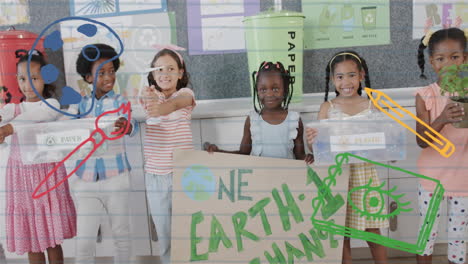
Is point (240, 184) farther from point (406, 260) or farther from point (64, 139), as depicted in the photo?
point (406, 260)

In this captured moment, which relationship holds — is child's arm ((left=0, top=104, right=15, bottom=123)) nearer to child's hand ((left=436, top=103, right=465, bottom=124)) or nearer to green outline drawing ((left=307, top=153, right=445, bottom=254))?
green outline drawing ((left=307, top=153, right=445, bottom=254))

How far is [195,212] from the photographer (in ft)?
3.01

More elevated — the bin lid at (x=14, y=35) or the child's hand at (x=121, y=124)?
the bin lid at (x=14, y=35)

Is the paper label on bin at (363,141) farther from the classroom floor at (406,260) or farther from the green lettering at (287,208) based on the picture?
the classroom floor at (406,260)

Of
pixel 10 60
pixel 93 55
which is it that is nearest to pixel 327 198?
pixel 93 55

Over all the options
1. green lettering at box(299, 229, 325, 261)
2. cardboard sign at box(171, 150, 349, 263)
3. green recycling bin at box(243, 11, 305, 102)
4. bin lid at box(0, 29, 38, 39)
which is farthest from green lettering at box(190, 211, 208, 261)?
bin lid at box(0, 29, 38, 39)

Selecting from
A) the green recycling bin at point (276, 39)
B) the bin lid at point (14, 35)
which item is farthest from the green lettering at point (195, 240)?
the bin lid at point (14, 35)

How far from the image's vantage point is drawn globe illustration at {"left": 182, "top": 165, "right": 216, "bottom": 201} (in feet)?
2.97

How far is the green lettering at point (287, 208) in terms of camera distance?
0.88 meters

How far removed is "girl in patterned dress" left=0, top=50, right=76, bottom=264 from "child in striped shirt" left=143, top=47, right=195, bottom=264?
22cm

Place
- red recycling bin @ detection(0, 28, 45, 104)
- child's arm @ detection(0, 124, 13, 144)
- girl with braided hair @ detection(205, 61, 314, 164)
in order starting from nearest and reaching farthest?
child's arm @ detection(0, 124, 13, 144)
girl with braided hair @ detection(205, 61, 314, 164)
red recycling bin @ detection(0, 28, 45, 104)

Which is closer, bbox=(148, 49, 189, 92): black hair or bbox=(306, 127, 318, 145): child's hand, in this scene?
bbox=(306, 127, 318, 145): child's hand

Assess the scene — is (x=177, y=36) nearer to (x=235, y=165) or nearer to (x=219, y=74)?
(x=219, y=74)

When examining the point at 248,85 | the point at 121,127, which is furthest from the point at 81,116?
the point at 248,85
